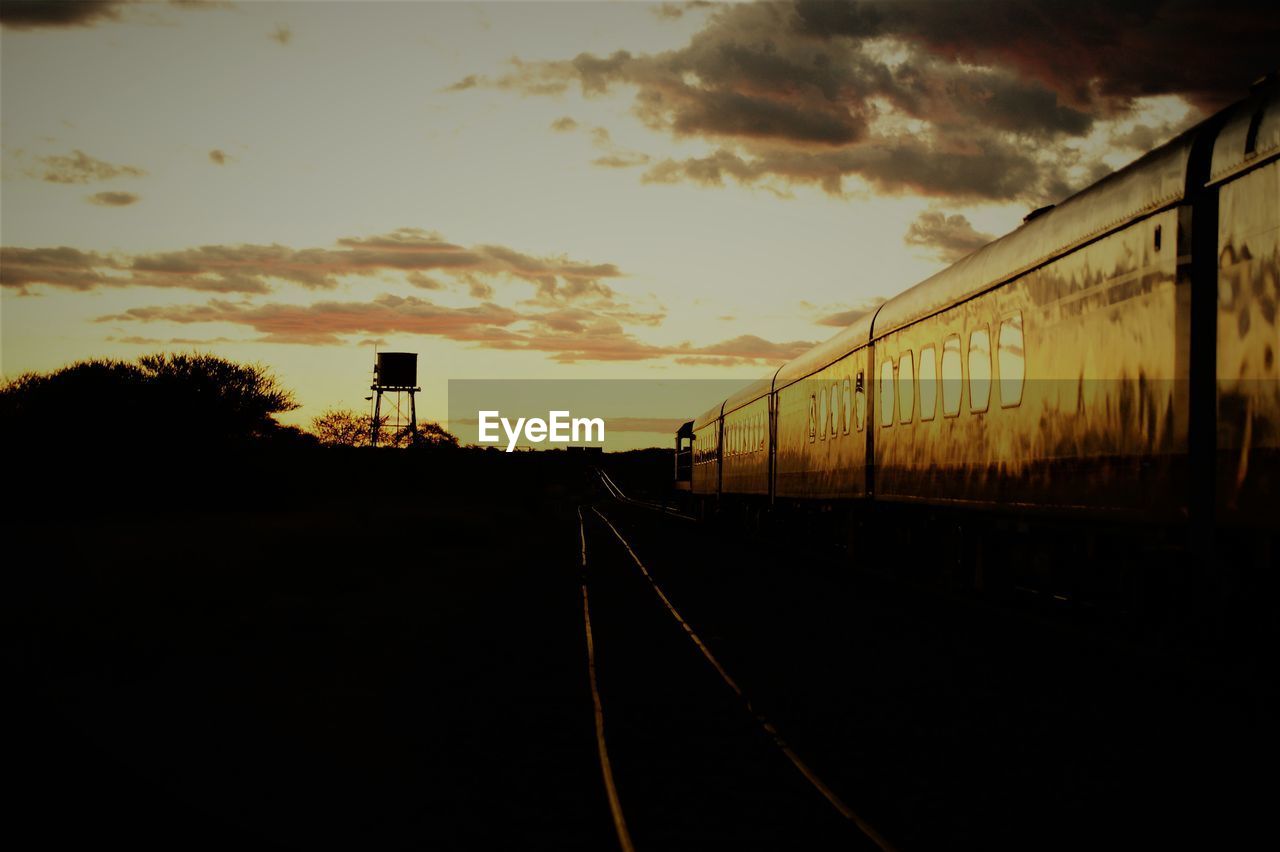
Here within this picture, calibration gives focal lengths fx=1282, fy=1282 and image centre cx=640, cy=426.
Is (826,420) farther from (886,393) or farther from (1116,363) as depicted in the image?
(1116,363)

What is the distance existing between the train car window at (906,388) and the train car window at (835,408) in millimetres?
4082

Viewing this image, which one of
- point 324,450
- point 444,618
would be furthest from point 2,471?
Answer: point 324,450

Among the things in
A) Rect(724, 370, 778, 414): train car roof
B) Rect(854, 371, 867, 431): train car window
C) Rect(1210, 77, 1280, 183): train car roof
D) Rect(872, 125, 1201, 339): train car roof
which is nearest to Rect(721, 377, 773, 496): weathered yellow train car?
Rect(724, 370, 778, 414): train car roof

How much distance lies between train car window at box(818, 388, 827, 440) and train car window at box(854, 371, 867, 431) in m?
2.81

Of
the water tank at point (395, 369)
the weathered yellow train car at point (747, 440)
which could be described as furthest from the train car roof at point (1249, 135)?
the water tank at point (395, 369)

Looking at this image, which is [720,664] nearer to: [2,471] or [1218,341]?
[1218,341]

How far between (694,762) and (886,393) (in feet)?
36.5

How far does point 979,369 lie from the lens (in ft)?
43.6

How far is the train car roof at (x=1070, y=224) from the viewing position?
29.7 feet

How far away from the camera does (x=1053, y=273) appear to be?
11164mm

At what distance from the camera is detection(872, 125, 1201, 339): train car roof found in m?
9.05

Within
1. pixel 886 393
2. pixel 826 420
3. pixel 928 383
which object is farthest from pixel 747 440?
pixel 928 383

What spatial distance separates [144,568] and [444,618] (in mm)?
10294

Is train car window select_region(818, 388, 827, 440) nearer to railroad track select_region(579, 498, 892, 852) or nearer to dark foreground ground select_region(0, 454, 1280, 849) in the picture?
dark foreground ground select_region(0, 454, 1280, 849)
